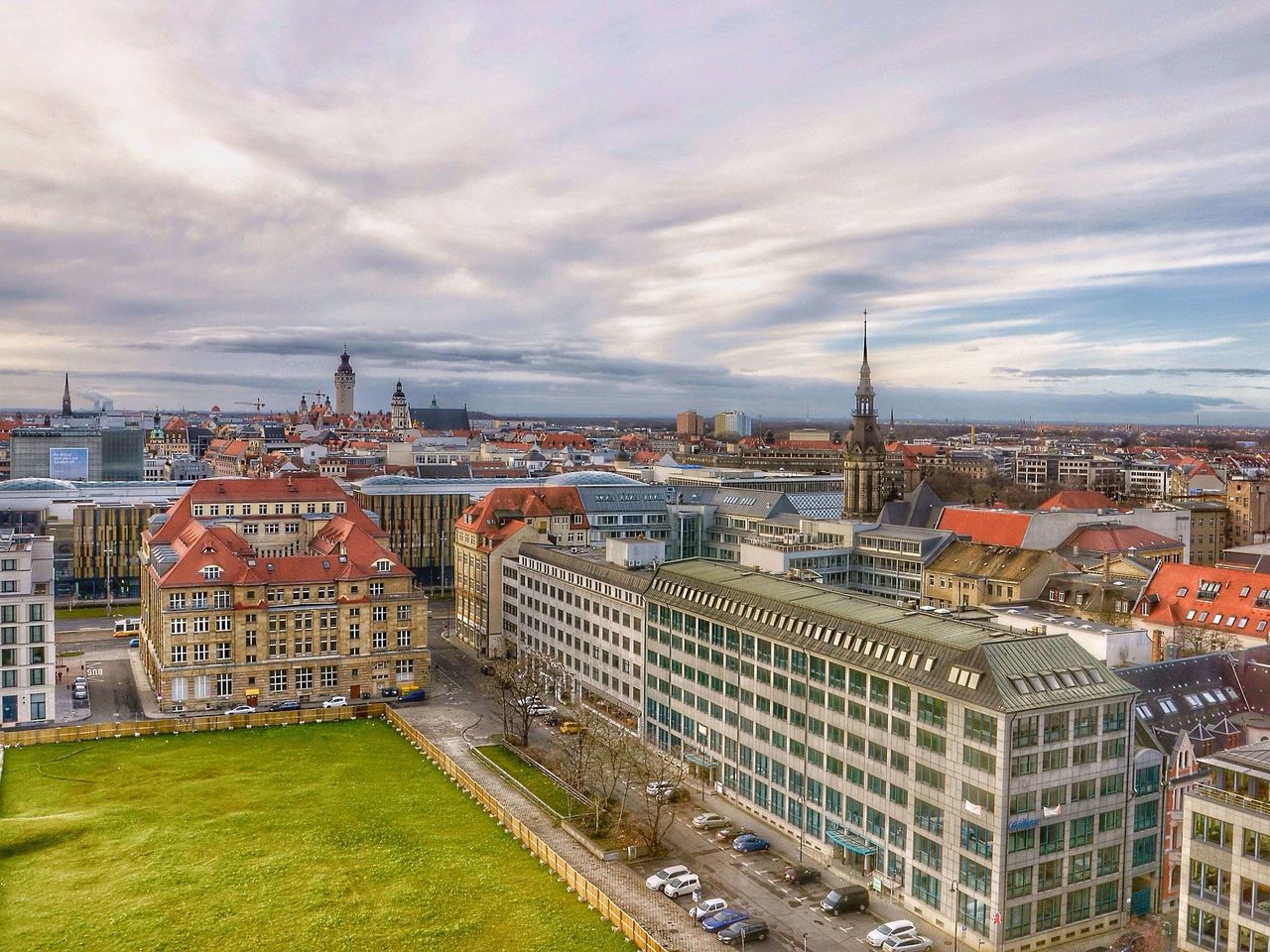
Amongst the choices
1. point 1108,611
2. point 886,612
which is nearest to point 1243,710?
point 886,612

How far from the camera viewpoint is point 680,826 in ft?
232

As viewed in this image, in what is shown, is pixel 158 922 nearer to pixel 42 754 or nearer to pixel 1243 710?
pixel 42 754

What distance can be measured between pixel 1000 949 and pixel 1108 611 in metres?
51.5

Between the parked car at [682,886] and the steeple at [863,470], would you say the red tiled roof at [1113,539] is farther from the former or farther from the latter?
the parked car at [682,886]

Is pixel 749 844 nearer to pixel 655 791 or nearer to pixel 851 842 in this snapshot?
pixel 851 842

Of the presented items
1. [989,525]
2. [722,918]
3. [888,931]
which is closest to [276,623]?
[722,918]

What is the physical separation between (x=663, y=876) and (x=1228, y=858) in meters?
30.4

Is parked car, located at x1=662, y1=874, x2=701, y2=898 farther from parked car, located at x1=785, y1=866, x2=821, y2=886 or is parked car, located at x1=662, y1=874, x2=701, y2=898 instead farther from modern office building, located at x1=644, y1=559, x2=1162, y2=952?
modern office building, located at x1=644, y1=559, x2=1162, y2=952

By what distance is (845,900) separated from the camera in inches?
2260

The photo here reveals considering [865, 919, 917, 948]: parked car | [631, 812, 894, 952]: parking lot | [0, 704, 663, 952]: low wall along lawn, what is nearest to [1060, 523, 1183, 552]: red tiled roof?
[631, 812, 894, 952]: parking lot

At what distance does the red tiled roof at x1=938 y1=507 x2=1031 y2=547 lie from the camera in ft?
415

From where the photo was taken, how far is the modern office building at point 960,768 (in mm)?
52750

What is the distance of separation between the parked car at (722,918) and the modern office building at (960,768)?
9.58m

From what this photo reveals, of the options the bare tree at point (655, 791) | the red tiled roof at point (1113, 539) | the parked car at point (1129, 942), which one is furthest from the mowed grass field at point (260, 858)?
the red tiled roof at point (1113, 539)
